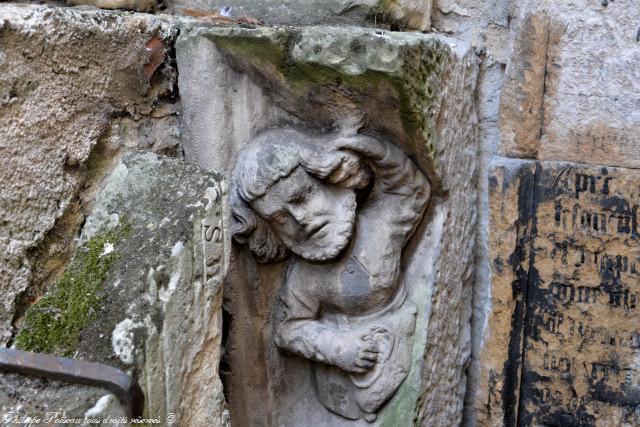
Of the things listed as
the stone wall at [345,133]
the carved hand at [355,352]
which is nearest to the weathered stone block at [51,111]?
the stone wall at [345,133]

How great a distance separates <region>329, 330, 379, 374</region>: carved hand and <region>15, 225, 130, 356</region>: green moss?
0.59m

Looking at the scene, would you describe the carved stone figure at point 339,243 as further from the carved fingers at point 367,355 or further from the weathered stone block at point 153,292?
the weathered stone block at point 153,292

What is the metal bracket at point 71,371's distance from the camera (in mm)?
1024

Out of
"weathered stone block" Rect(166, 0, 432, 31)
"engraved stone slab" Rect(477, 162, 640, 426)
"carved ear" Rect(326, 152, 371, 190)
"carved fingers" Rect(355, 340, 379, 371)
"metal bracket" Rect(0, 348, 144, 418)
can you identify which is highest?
"weathered stone block" Rect(166, 0, 432, 31)

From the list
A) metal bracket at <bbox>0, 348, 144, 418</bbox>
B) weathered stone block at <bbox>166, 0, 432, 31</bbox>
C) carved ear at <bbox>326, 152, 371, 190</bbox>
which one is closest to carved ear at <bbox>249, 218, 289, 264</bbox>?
carved ear at <bbox>326, 152, 371, 190</bbox>

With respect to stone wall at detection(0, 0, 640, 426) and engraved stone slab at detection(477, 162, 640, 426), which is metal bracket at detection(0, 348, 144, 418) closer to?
stone wall at detection(0, 0, 640, 426)

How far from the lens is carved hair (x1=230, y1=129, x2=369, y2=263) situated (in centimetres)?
147

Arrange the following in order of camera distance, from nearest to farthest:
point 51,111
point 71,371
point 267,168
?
point 71,371, point 51,111, point 267,168

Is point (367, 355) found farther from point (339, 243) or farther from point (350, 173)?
point (350, 173)

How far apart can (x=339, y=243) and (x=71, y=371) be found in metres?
0.65

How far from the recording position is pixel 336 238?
4.99ft

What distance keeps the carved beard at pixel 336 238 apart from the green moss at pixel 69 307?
45 cm

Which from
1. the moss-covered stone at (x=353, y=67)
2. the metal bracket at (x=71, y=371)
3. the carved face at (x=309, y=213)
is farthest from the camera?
the carved face at (x=309, y=213)

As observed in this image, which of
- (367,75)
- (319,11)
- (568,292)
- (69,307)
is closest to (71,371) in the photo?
(69,307)
